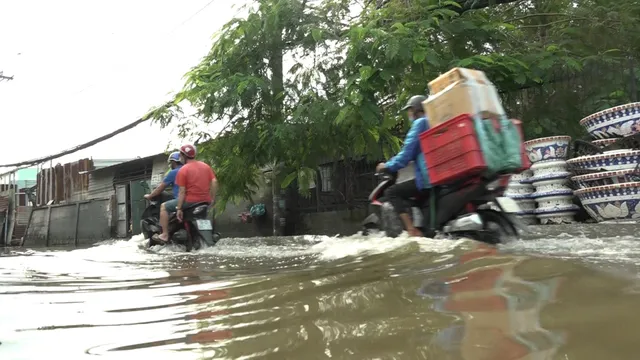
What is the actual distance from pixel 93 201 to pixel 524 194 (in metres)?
16.0

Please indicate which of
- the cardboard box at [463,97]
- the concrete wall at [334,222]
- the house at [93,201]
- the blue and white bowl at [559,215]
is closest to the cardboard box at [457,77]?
the cardboard box at [463,97]

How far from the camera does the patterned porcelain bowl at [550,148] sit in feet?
20.8

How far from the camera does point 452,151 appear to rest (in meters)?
4.12

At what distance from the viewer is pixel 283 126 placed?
8.10 metres

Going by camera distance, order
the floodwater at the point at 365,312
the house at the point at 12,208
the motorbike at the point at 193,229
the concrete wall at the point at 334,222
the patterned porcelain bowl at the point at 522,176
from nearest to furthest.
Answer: the floodwater at the point at 365,312, the patterned porcelain bowl at the point at 522,176, the motorbike at the point at 193,229, the concrete wall at the point at 334,222, the house at the point at 12,208

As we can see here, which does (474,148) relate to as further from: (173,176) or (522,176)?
(173,176)

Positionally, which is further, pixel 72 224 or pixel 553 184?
pixel 72 224

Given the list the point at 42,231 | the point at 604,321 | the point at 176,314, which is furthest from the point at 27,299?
the point at 42,231

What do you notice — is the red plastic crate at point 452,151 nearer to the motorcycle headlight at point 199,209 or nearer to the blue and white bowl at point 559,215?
the blue and white bowl at point 559,215

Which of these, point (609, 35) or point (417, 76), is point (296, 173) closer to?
point (417, 76)

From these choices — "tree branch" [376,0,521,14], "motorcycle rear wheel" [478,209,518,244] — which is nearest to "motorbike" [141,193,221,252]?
"motorcycle rear wheel" [478,209,518,244]

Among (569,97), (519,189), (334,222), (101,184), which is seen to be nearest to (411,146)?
(519,189)

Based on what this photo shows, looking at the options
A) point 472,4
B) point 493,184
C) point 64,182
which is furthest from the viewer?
point 64,182

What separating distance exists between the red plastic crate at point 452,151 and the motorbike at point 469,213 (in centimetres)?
15
